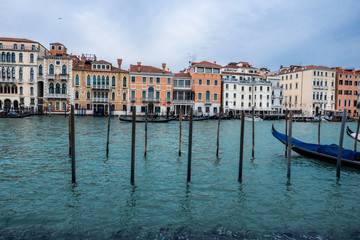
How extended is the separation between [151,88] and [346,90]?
31365mm

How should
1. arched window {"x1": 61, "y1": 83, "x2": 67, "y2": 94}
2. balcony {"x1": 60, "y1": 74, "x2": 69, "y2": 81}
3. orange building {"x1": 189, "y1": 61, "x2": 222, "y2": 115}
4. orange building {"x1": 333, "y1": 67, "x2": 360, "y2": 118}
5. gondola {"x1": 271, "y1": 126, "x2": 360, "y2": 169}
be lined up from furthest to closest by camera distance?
1. orange building {"x1": 333, "y1": 67, "x2": 360, "y2": 118}
2. orange building {"x1": 189, "y1": 61, "x2": 222, "y2": 115}
3. arched window {"x1": 61, "y1": 83, "x2": 67, "y2": 94}
4. balcony {"x1": 60, "y1": 74, "x2": 69, "y2": 81}
5. gondola {"x1": 271, "y1": 126, "x2": 360, "y2": 169}

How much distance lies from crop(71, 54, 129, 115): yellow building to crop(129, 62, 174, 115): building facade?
1.10 m

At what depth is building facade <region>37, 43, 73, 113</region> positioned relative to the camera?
33625 mm

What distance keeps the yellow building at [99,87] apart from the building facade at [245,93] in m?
14.1

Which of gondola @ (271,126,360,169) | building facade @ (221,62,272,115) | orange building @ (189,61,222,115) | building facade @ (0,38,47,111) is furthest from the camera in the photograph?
building facade @ (221,62,272,115)

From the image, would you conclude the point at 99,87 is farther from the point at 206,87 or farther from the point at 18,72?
the point at 206,87

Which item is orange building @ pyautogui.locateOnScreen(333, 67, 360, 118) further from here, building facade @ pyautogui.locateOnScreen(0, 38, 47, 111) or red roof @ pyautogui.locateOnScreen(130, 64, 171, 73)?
building facade @ pyautogui.locateOnScreen(0, 38, 47, 111)

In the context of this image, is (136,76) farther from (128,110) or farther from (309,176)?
(309,176)

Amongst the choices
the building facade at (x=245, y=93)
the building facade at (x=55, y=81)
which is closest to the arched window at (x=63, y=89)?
the building facade at (x=55, y=81)

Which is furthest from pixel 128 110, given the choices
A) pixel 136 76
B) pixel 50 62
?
pixel 50 62

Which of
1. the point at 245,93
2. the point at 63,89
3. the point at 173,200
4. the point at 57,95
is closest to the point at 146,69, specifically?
the point at 63,89

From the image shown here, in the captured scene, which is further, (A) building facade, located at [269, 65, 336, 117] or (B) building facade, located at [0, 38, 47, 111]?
(A) building facade, located at [269, 65, 336, 117]

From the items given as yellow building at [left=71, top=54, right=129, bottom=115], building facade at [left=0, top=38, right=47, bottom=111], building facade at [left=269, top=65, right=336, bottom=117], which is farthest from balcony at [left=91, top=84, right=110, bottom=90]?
building facade at [left=269, top=65, right=336, bottom=117]

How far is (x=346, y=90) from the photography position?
145 feet
